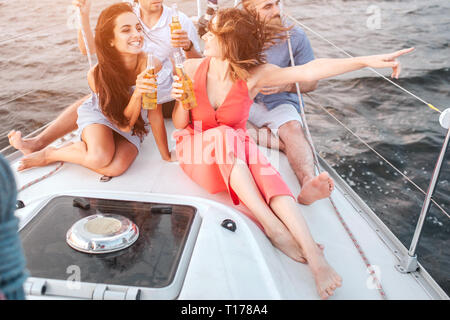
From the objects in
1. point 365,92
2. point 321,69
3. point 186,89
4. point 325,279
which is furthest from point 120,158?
point 365,92

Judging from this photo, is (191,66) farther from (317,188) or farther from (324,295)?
(324,295)

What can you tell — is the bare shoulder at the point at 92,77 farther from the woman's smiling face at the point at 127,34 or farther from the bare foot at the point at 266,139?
the bare foot at the point at 266,139

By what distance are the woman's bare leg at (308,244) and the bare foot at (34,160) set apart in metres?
1.02

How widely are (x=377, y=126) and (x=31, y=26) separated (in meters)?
5.02

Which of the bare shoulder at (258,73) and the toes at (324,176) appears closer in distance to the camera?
the toes at (324,176)

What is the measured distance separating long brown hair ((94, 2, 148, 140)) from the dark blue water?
0.57 metres

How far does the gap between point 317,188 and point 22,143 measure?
52.1 inches

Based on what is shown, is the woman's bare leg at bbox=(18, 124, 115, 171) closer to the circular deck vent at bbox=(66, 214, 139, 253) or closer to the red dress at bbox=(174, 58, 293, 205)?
the red dress at bbox=(174, 58, 293, 205)

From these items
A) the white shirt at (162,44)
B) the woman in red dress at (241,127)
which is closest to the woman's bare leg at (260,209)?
the woman in red dress at (241,127)

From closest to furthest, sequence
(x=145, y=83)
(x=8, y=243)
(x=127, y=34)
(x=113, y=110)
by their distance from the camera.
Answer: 1. (x=8, y=243)
2. (x=145, y=83)
3. (x=127, y=34)
4. (x=113, y=110)

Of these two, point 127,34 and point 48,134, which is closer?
point 127,34

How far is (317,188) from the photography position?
153 centimetres

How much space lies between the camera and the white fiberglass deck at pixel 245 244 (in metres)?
1.16
